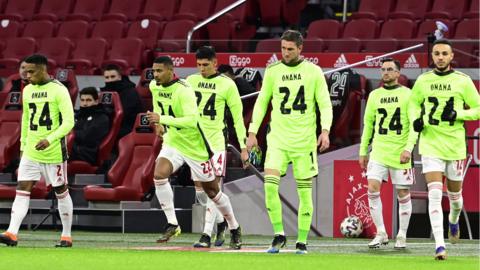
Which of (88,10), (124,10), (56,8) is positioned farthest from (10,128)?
(56,8)

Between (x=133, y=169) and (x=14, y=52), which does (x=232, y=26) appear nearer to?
(x=14, y=52)

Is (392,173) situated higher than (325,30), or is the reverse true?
(325,30)

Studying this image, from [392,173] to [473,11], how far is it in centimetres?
675

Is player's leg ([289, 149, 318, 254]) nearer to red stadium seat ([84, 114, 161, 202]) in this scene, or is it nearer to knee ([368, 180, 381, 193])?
knee ([368, 180, 381, 193])

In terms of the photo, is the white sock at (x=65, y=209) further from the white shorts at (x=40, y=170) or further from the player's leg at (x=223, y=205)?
the player's leg at (x=223, y=205)

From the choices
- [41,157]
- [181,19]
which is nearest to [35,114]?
[41,157]

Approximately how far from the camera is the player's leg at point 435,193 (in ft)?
40.3

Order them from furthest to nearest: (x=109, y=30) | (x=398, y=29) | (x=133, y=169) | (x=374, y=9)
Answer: (x=109, y=30)
(x=374, y=9)
(x=398, y=29)
(x=133, y=169)

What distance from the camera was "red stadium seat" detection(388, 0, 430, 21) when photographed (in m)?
21.7

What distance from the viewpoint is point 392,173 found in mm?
15133

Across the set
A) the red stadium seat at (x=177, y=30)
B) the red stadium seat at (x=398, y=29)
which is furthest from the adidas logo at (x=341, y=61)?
the red stadium seat at (x=177, y=30)

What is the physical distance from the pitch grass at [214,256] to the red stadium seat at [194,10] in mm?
8136

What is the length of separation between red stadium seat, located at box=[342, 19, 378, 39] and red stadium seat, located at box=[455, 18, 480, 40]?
1653 mm

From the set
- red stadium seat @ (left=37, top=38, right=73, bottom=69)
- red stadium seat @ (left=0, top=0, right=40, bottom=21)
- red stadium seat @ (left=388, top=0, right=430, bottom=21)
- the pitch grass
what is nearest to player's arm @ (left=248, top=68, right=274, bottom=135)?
the pitch grass
